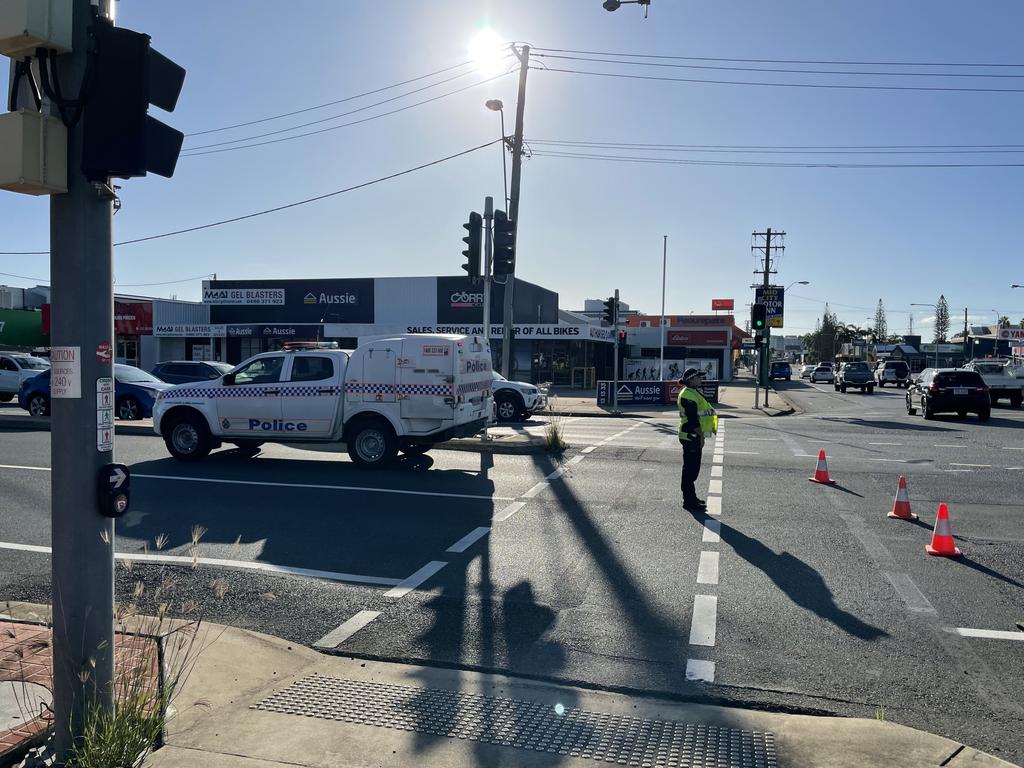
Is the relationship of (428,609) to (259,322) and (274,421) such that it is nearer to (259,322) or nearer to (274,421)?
(274,421)

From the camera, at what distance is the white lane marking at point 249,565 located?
6.98 m

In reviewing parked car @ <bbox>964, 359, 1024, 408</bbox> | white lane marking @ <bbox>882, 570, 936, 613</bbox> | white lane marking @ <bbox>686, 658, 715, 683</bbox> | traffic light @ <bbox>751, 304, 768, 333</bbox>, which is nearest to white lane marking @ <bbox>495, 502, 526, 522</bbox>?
white lane marking @ <bbox>882, 570, 936, 613</bbox>

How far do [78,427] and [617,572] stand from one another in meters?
4.95

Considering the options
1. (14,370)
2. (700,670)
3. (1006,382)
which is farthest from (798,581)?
(1006,382)

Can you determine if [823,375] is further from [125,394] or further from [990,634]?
[990,634]

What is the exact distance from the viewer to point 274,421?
13.4 metres

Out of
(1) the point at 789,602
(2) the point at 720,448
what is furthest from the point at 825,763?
(2) the point at 720,448

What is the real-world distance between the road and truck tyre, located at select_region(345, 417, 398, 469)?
275 mm

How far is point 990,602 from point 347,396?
9.48 metres

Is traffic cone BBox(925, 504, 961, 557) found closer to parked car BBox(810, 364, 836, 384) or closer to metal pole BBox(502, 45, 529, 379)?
metal pole BBox(502, 45, 529, 379)

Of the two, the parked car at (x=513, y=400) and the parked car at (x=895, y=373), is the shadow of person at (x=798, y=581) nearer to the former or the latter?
the parked car at (x=513, y=400)

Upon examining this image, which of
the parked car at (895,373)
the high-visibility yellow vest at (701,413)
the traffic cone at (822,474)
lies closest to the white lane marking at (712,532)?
the high-visibility yellow vest at (701,413)

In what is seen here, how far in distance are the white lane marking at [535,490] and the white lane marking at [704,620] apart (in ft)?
14.9

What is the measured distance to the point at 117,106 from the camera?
134 inches
